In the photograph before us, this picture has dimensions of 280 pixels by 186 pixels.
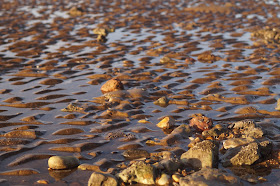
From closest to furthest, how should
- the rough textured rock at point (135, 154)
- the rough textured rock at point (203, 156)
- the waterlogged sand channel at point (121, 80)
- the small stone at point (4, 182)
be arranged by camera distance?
the small stone at point (4, 182) < the rough textured rock at point (203, 156) < the rough textured rock at point (135, 154) < the waterlogged sand channel at point (121, 80)

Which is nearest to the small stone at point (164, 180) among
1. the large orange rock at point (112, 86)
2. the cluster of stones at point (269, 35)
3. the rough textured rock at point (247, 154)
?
the rough textured rock at point (247, 154)

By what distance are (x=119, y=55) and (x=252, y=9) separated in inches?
430

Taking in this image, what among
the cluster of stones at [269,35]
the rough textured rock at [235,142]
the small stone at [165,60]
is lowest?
the cluster of stones at [269,35]

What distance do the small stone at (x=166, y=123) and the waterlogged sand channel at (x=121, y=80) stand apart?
16cm

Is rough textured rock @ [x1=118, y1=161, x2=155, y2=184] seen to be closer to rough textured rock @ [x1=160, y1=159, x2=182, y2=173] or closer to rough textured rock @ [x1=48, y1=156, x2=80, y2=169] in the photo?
rough textured rock @ [x1=160, y1=159, x2=182, y2=173]

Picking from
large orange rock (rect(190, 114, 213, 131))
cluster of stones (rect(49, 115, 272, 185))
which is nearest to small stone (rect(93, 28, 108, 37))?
large orange rock (rect(190, 114, 213, 131))

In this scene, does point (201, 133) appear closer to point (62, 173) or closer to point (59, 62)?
point (62, 173)

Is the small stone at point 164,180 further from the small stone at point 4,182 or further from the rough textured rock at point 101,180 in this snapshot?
the small stone at point 4,182

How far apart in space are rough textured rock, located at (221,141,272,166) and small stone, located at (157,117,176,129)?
3.93 feet

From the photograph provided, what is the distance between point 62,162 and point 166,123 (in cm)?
188

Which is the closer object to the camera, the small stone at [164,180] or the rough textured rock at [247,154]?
the small stone at [164,180]

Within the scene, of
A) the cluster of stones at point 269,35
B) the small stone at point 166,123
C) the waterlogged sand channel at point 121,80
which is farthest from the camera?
the cluster of stones at point 269,35

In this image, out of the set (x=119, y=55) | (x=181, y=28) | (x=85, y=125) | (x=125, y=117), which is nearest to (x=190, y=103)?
(x=125, y=117)

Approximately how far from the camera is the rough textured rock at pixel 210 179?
4.05m
